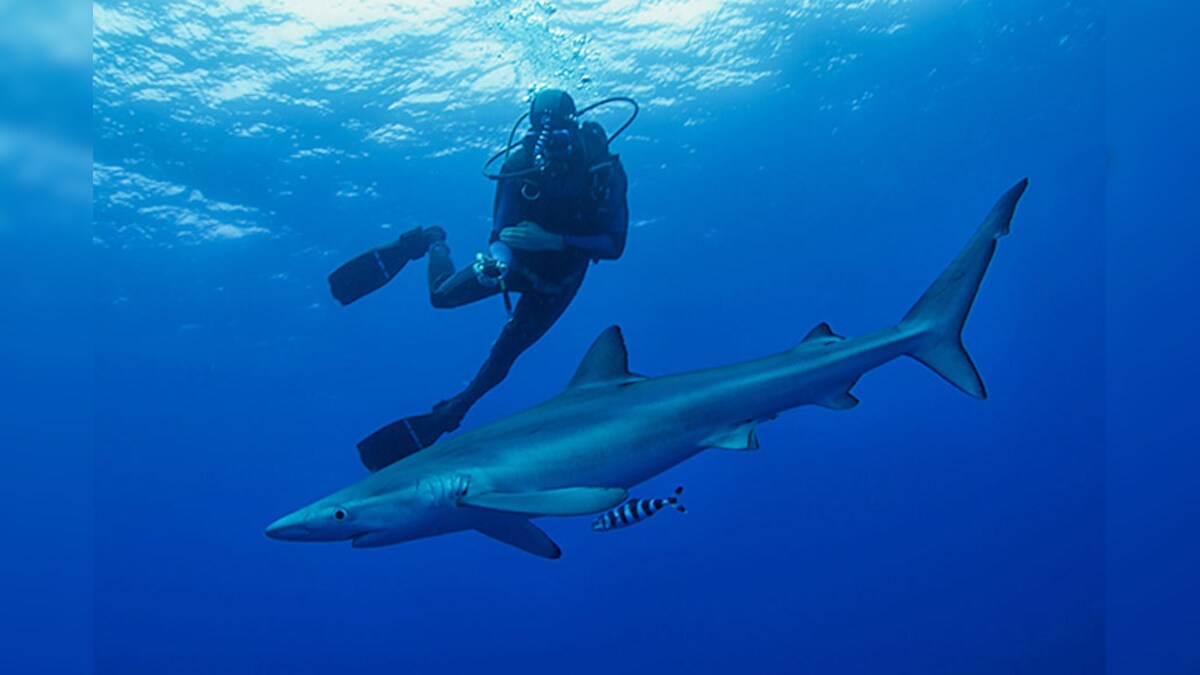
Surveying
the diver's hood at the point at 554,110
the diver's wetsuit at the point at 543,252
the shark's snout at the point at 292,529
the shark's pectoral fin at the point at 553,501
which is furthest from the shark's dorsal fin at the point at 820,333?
the shark's snout at the point at 292,529

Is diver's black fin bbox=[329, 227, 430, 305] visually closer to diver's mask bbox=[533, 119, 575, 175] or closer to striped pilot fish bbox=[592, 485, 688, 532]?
diver's mask bbox=[533, 119, 575, 175]

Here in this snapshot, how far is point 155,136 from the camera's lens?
17875 millimetres

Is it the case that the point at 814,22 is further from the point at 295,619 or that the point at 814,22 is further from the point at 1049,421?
the point at 295,619

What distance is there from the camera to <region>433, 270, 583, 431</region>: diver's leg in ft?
24.6

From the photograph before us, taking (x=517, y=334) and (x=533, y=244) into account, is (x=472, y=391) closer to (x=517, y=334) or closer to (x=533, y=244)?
(x=517, y=334)

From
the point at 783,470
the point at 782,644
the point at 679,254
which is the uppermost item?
the point at 679,254

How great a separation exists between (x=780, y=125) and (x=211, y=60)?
1582 cm

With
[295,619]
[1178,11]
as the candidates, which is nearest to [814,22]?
[1178,11]

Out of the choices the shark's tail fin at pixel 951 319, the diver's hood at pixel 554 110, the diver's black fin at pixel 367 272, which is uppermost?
the diver's black fin at pixel 367 272

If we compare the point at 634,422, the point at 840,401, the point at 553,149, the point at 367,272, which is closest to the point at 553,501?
the point at 634,422

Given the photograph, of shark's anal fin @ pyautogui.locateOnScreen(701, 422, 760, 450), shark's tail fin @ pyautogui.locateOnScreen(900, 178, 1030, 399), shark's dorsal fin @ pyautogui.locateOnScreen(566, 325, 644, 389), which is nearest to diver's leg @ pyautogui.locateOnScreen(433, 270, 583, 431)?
shark's dorsal fin @ pyautogui.locateOnScreen(566, 325, 644, 389)

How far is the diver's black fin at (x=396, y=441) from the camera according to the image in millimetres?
6539

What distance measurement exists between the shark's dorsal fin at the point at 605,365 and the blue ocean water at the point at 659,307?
1270 cm

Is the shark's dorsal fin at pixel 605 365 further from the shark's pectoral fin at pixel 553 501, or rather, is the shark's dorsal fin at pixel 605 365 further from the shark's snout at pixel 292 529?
the shark's snout at pixel 292 529
